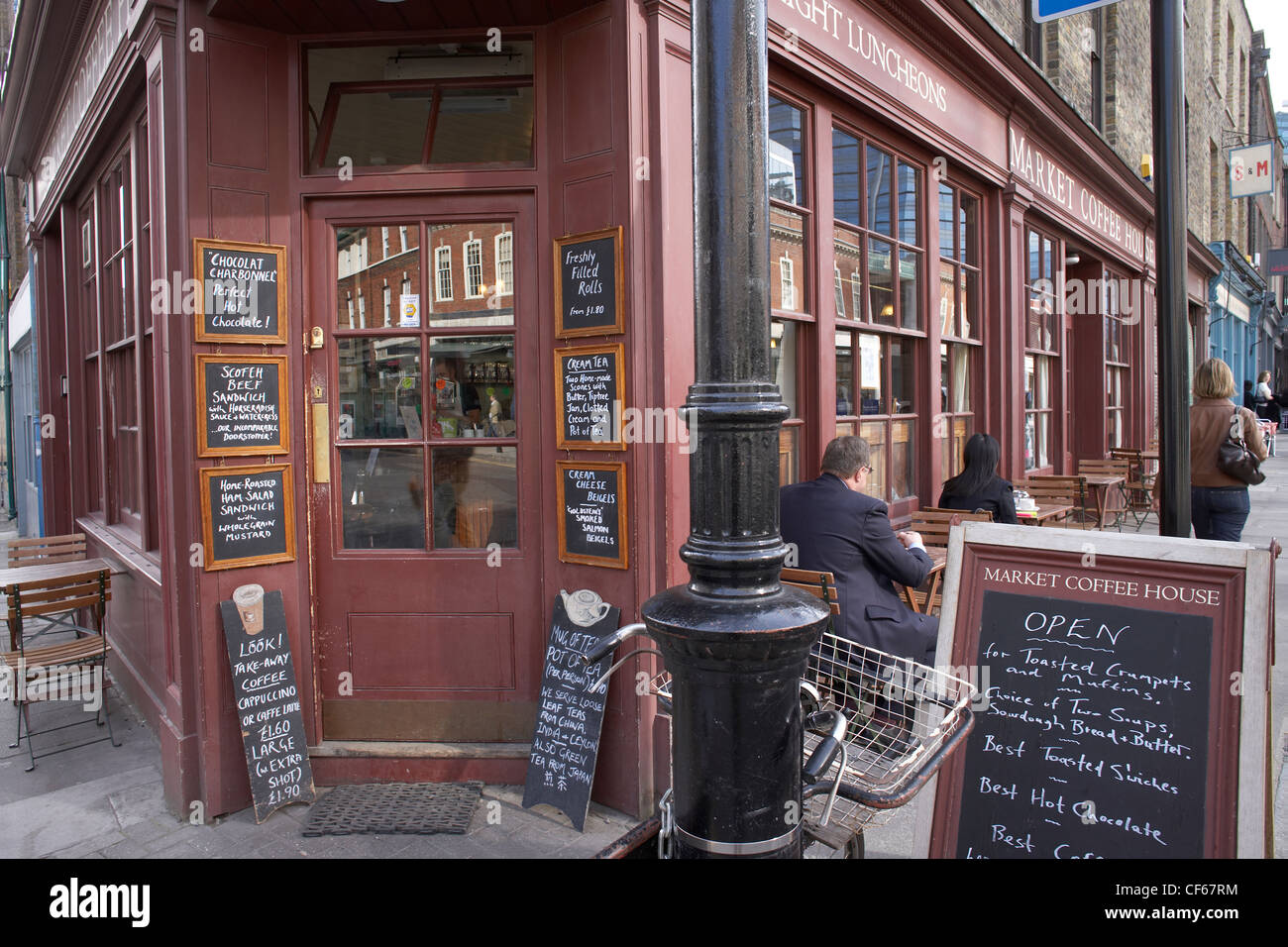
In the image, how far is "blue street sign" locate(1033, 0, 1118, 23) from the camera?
14.1 feet

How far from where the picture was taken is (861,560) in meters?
4.02

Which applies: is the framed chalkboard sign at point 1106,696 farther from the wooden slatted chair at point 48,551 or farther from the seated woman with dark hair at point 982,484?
the wooden slatted chair at point 48,551

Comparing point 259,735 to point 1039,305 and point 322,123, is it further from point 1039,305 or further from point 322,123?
point 1039,305

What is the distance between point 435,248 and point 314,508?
1.42 meters

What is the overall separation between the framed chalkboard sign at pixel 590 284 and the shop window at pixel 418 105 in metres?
0.57

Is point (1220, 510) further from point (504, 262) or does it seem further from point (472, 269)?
point (472, 269)

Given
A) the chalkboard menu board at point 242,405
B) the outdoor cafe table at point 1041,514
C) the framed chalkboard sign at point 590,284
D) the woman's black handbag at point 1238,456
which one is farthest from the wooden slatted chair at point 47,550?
the woman's black handbag at point 1238,456

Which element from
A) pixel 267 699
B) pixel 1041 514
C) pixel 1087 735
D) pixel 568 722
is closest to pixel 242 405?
pixel 267 699

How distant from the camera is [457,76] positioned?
14.2 ft

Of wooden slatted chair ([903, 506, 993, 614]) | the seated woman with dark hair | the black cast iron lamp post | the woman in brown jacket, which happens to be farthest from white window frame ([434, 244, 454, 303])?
the woman in brown jacket

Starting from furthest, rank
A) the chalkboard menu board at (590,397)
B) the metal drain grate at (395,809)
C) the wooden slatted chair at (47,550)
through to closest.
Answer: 1. the wooden slatted chair at (47,550)
2. the chalkboard menu board at (590,397)
3. the metal drain grate at (395,809)

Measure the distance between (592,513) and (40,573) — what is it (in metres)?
4.21

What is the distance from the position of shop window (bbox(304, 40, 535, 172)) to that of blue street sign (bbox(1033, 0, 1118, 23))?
8.62 feet

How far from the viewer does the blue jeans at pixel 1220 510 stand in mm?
6324
